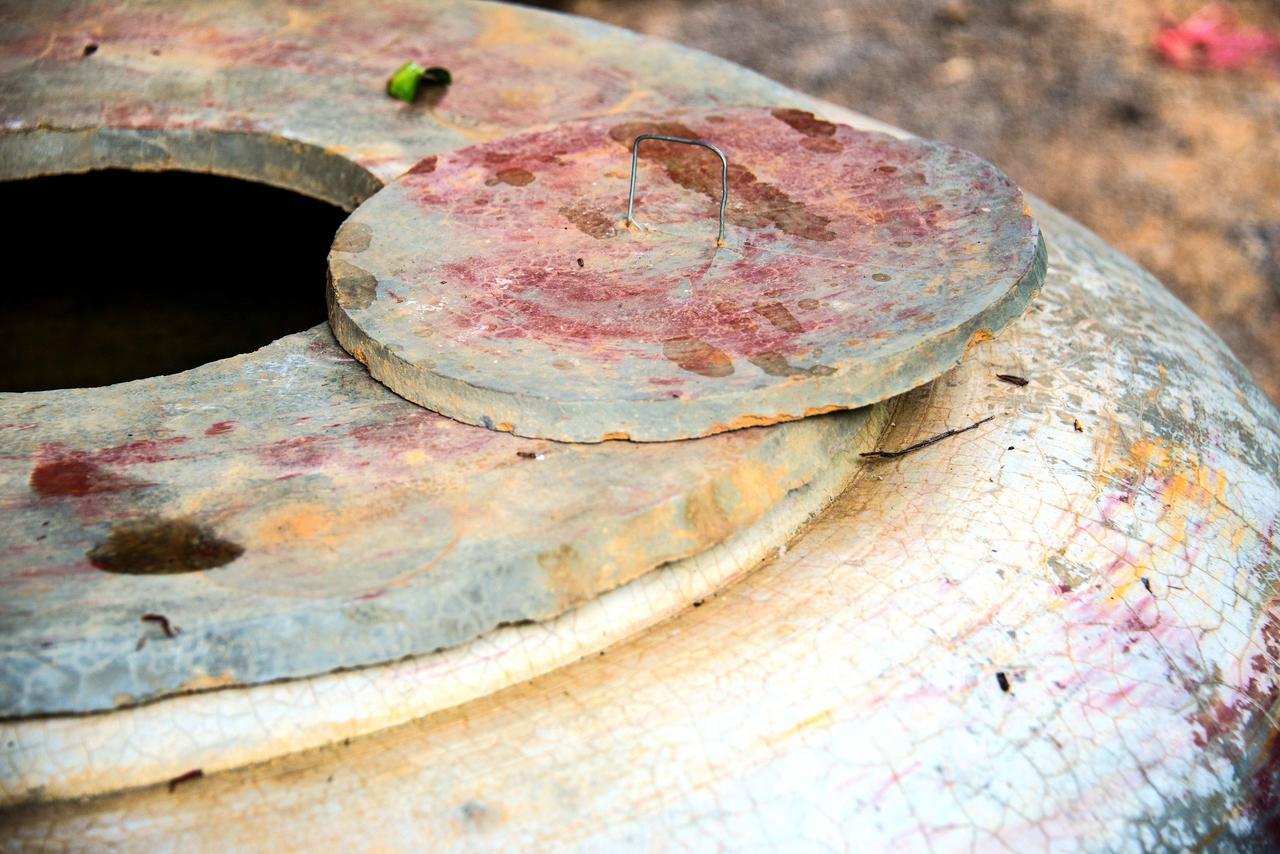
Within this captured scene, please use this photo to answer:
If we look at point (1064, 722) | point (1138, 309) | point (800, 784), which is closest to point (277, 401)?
point (800, 784)

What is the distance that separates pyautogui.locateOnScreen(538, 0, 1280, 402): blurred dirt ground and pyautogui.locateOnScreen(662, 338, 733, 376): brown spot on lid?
296cm

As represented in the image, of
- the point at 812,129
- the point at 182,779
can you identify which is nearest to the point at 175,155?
the point at 812,129

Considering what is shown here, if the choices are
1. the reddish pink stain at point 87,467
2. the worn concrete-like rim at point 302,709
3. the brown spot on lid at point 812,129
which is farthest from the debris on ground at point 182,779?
the brown spot on lid at point 812,129

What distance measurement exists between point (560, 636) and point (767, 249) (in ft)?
2.15

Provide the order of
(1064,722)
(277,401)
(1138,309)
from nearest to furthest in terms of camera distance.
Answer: (1064,722), (277,401), (1138,309)

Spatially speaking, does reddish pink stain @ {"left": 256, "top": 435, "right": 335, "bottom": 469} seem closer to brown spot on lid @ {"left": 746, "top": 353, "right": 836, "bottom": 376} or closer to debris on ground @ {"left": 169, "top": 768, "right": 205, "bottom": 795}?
debris on ground @ {"left": 169, "top": 768, "right": 205, "bottom": 795}

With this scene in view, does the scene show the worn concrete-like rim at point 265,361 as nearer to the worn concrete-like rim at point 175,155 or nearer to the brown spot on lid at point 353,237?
the worn concrete-like rim at point 175,155

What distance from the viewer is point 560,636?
133 centimetres

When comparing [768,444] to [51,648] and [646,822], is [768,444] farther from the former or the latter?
[51,648]

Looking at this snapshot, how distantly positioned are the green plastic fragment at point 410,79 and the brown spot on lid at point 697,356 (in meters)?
1.01

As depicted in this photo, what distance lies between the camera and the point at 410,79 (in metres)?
2.26

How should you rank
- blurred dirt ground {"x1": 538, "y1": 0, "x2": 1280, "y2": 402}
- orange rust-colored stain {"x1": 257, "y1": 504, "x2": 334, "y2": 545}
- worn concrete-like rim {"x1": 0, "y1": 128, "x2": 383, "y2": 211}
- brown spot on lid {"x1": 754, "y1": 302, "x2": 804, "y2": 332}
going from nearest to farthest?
orange rust-colored stain {"x1": 257, "y1": 504, "x2": 334, "y2": 545} → brown spot on lid {"x1": 754, "y1": 302, "x2": 804, "y2": 332} → worn concrete-like rim {"x1": 0, "y1": 128, "x2": 383, "y2": 211} → blurred dirt ground {"x1": 538, "y1": 0, "x2": 1280, "y2": 402}

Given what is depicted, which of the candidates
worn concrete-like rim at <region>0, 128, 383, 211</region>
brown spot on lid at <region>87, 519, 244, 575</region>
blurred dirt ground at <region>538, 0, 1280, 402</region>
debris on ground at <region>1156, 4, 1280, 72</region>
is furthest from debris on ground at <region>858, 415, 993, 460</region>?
debris on ground at <region>1156, 4, 1280, 72</region>

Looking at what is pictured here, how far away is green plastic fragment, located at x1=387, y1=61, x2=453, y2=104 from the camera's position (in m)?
2.27
